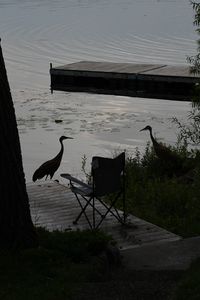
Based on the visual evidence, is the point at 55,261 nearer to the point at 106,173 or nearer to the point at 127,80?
the point at 106,173

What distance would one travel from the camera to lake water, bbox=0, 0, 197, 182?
68.3 feet

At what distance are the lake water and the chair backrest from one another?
8.05 m

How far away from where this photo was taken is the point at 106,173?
8.60m

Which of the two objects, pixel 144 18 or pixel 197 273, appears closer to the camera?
pixel 197 273

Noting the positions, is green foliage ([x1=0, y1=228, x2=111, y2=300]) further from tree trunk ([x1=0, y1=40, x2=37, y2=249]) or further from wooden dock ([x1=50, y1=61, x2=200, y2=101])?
wooden dock ([x1=50, y1=61, x2=200, y2=101])

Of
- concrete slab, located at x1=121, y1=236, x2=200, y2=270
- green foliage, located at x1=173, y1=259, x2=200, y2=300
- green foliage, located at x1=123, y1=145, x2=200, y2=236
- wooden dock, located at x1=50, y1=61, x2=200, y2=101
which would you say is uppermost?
wooden dock, located at x1=50, y1=61, x2=200, y2=101

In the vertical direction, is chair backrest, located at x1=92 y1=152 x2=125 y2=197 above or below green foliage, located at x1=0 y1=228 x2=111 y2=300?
above

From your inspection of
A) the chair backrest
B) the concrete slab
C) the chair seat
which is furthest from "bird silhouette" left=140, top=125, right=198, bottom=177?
the concrete slab

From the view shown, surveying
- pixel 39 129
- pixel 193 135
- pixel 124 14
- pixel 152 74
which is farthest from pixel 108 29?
pixel 193 135

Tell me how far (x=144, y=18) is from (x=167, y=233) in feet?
176

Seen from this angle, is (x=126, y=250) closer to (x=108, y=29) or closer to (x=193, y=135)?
(x=193, y=135)

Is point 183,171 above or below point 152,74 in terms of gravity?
below

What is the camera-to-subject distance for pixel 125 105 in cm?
2744

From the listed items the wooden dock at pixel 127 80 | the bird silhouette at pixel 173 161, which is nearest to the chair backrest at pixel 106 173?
the bird silhouette at pixel 173 161
